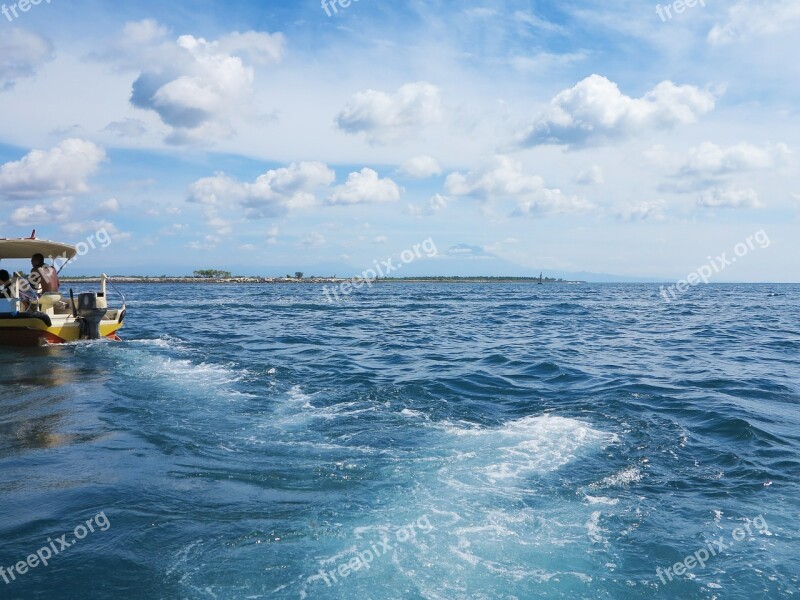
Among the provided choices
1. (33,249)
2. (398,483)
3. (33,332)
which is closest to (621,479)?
(398,483)

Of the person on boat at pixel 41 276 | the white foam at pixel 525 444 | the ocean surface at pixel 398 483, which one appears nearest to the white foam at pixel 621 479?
the ocean surface at pixel 398 483

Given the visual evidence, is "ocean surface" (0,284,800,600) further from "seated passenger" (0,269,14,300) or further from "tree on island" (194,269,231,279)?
"tree on island" (194,269,231,279)

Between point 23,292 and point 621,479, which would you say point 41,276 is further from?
point 621,479

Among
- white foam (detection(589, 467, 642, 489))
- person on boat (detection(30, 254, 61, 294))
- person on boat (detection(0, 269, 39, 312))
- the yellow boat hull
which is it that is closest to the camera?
white foam (detection(589, 467, 642, 489))

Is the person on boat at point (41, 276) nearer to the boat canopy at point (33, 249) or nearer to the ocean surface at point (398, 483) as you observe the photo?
the boat canopy at point (33, 249)

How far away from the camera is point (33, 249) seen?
2352cm

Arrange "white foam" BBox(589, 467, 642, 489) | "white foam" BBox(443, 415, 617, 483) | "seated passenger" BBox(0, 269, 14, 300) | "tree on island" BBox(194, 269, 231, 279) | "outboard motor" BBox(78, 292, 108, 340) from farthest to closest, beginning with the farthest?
"tree on island" BBox(194, 269, 231, 279), "outboard motor" BBox(78, 292, 108, 340), "seated passenger" BBox(0, 269, 14, 300), "white foam" BBox(443, 415, 617, 483), "white foam" BBox(589, 467, 642, 489)

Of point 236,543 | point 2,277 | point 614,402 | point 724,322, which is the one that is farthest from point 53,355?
point 724,322

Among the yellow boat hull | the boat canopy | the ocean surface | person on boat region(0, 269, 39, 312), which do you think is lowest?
the ocean surface

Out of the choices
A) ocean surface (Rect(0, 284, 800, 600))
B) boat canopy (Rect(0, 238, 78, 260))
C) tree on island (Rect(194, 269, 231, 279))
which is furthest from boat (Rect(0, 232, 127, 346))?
tree on island (Rect(194, 269, 231, 279))

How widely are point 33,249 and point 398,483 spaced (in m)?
22.1

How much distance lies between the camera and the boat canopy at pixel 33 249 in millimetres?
22016

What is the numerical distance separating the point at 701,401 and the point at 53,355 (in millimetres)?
20248

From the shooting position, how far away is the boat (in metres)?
21.0
